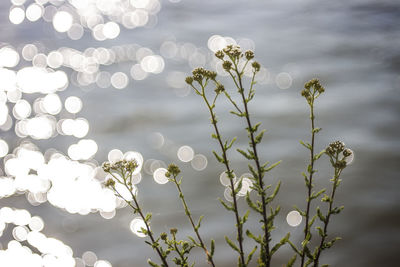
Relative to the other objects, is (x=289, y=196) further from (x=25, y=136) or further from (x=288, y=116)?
(x=25, y=136)

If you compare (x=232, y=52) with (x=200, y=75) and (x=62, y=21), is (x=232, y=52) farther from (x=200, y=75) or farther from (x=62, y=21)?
(x=62, y=21)

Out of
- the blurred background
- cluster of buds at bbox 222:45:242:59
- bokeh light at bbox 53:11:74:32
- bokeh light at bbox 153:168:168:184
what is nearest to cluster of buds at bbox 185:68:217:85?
cluster of buds at bbox 222:45:242:59

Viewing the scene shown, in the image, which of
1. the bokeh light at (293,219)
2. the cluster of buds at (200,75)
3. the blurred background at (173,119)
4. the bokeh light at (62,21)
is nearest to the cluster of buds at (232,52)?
the cluster of buds at (200,75)

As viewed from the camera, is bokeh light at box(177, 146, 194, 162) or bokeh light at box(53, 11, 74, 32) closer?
bokeh light at box(177, 146, 194, 162)

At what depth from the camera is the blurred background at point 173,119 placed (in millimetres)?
3641

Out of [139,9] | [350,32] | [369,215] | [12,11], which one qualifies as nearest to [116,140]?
[369,215]

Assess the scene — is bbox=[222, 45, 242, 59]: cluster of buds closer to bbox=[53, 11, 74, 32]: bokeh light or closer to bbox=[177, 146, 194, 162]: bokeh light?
bbox=[177, 146, 194, 162]: bokeh light

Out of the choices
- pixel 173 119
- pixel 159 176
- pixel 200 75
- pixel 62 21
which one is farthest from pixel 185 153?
pixel 62 21

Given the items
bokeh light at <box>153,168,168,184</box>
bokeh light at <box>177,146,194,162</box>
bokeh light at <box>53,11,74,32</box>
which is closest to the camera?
bokeh light at <box>153,168,168,184</box>

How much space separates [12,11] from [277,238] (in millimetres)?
7389

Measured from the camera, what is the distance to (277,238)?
3.52 m

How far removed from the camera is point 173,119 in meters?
5.25

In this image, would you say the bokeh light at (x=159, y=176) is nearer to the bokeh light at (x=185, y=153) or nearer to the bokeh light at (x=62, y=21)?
the bokeh light at (x=185, y=153)

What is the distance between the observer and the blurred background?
3641mm
